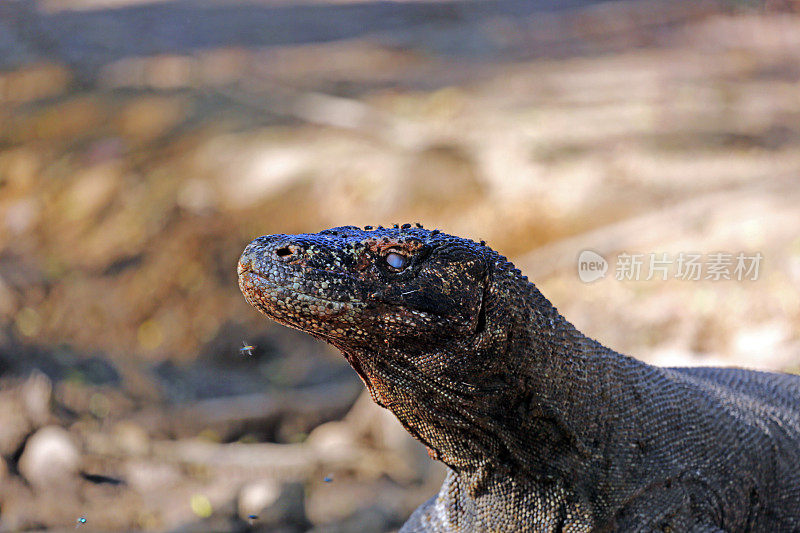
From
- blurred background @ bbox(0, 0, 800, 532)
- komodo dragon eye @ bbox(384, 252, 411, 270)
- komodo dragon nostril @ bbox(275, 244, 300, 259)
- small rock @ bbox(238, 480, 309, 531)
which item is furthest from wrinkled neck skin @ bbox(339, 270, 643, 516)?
small rock @ bbox(238, 480, 309, 531)

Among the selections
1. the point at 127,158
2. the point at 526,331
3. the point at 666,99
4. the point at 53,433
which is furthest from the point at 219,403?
the point at 666,99

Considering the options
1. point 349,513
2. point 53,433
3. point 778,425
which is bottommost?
point 53,433

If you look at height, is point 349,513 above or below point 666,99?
below

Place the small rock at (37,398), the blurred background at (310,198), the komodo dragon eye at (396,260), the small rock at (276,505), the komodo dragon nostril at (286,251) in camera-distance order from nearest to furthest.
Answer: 1. the komodo dragon nostril at (286,251)
2. the komodo dragon eye at (396,260)
3. the small rock at (276,505)
4. the blurred background at (310,198)
5. the small rock at (37,398)

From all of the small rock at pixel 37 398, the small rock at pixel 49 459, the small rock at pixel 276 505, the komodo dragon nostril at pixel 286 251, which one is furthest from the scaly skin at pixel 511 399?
the small rock at pixel 37 398

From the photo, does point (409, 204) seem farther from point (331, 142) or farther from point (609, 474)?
point (609, 474)

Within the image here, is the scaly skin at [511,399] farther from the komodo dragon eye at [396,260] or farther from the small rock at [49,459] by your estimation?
the small rock at [49,459]
